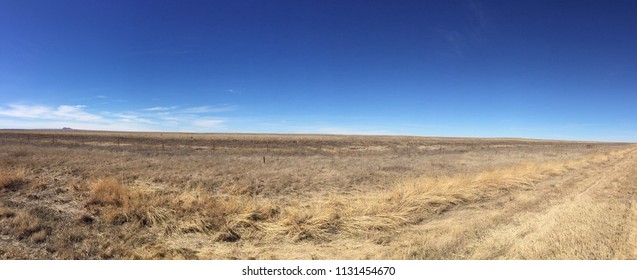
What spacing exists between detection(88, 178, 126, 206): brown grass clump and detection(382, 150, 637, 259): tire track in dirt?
7780 millimetres

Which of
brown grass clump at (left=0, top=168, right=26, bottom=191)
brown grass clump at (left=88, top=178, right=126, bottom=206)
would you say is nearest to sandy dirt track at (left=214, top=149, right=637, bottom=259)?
brown grass clump at (left=88, top=178, right=126, bottom=206)

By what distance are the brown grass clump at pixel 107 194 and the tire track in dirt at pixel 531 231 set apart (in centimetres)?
778

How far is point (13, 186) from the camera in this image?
12516 millimetres

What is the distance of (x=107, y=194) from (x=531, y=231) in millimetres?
10969

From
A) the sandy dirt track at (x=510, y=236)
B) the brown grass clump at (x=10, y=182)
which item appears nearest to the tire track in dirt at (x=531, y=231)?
the sandy dirt track at (x=510, y=236)

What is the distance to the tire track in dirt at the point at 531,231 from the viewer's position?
5.97m

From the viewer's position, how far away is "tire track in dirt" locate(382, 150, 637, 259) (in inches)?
235

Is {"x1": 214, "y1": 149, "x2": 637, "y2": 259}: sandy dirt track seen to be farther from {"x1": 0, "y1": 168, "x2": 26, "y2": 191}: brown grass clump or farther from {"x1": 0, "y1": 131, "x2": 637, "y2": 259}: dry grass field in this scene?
{"x1": 0, "y1": 168, "x2": 26, "y2": 191}: brown grass clump

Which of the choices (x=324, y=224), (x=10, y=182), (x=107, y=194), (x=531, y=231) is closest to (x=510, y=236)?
(x=531, y=231)

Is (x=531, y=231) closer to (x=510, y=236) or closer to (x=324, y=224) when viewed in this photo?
(x=510, y=236)

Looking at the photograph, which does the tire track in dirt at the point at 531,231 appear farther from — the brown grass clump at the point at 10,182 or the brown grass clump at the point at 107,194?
the brown grass clump at the point at 10,182
